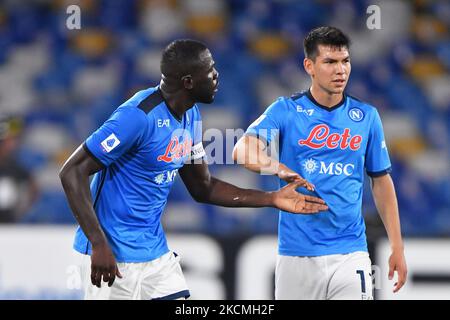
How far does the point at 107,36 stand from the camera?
344 inches

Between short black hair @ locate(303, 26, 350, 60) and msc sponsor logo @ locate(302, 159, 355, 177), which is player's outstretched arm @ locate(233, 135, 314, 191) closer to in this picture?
msc sponsor logo @ locate(302, 159, 355, 177)

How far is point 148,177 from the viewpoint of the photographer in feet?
13.1

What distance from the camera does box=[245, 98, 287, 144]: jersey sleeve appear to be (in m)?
4.29

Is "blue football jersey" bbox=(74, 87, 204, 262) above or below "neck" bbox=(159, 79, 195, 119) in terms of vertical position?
below

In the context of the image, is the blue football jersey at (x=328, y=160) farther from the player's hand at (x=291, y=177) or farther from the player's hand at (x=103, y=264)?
the player's hand at (x=103, y=264)

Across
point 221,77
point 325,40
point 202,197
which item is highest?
point 221,77

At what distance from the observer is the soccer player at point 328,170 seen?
421 cm

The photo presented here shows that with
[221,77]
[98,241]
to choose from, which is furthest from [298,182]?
[221,77]

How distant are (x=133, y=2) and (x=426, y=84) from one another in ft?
10.2

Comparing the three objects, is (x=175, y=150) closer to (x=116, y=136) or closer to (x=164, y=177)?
(x=164, y=177)

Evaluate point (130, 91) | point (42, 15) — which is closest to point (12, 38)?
point (42, 15)

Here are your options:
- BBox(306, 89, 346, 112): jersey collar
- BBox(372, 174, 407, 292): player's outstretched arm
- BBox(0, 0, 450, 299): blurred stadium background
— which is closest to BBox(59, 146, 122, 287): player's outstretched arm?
BBox(306, 89, 346, 112): jersey collar

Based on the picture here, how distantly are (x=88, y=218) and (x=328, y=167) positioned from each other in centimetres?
126

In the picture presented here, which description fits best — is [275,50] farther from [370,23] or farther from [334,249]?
[334,249]
